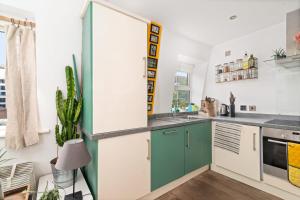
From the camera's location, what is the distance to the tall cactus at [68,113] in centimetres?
143

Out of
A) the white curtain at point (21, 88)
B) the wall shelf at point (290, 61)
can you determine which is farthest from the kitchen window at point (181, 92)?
the white curtain at point (21, 88)

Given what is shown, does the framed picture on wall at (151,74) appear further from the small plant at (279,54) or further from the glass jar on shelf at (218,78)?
the small plant at (279,54)

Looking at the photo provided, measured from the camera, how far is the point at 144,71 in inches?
61.4

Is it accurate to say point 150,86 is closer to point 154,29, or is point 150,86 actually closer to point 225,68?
point 154,29

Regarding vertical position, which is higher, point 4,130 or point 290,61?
point 290,61

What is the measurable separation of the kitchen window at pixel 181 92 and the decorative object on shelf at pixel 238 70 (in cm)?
64

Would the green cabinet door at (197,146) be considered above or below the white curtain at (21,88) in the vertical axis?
below

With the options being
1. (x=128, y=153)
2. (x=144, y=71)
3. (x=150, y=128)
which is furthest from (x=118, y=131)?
(x=144, y=71)

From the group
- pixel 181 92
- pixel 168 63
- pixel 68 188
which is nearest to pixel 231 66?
pixel 181 92

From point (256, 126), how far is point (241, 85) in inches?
40.6

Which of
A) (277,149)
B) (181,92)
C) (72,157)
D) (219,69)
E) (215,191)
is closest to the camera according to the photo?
(72,157)

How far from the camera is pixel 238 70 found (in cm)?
262

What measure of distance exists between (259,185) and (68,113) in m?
2.57

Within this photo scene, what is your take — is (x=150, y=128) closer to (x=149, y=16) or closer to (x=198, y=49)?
(x=149, y=16)
